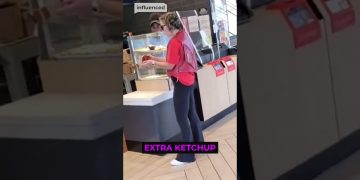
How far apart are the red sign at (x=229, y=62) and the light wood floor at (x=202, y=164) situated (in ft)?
0.33

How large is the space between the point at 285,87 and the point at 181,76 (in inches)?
14.7

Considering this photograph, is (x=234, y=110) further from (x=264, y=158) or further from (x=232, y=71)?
(x=264, y=158)

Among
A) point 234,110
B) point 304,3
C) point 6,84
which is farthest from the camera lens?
point 304,3

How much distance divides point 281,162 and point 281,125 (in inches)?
4.0

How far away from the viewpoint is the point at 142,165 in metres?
0.65

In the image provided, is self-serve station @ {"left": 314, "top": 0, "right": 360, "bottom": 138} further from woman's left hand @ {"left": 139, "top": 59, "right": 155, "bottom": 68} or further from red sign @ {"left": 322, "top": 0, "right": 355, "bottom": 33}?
A: woman's left hand @ {"left": 139, "top": 59, "right": 155, "bottom": 68}

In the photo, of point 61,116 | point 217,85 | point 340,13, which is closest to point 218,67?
point 217,85

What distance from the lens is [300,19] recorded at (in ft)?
2.78

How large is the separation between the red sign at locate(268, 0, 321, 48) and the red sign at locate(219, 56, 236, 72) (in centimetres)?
21

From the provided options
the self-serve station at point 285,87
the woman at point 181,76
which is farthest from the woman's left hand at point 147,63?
the self-serve station at point 285,87

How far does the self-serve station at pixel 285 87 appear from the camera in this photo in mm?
839

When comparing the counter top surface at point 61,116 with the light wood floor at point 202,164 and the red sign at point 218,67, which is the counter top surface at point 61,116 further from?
the red sign at point 218,67

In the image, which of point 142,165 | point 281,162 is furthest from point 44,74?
point 281,162

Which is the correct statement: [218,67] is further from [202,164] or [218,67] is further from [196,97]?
[202,164]
